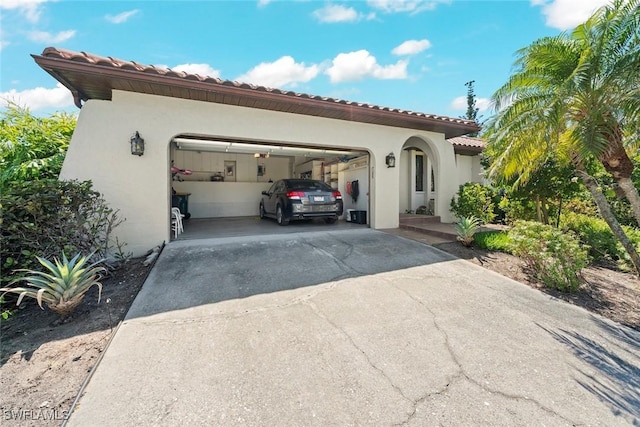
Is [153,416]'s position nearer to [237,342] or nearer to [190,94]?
[237,342]

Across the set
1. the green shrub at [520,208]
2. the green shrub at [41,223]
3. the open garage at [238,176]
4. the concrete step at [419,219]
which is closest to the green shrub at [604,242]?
the green shrub at [520,208]

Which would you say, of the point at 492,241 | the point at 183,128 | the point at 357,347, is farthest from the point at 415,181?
the point at 357,347

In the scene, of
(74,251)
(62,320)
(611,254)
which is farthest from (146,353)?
(611,254)

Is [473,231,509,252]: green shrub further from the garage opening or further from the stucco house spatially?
the garage opening

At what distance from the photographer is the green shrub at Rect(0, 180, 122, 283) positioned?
3402mm

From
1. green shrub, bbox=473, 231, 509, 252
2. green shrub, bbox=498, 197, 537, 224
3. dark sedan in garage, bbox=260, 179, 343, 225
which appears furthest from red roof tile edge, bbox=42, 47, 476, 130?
green shrub, bbox=498, 197, 537, 224

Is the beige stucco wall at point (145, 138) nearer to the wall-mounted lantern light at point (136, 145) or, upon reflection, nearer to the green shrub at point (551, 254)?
the wall-mounted lantern light at point (136, 145)

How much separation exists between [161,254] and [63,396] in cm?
358

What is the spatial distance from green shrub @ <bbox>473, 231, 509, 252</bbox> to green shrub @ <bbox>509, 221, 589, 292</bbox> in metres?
1.32

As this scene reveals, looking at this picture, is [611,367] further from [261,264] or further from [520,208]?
[520,208]

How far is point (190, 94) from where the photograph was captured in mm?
5680

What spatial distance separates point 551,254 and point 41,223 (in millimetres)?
7571

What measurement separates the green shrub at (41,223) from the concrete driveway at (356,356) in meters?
1.24

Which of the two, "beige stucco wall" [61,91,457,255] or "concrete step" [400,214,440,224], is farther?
"concrete step" [400,214,440,224]
